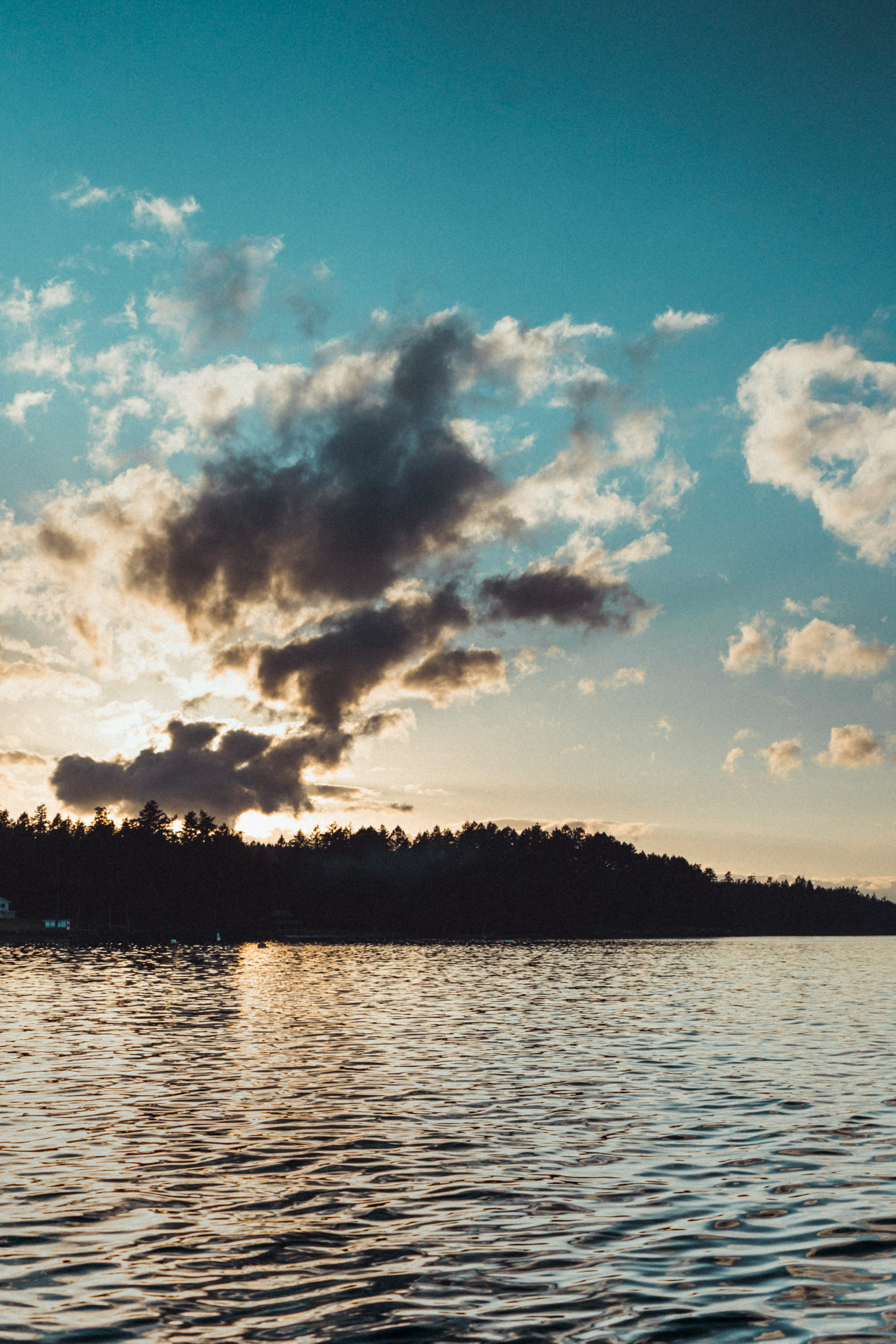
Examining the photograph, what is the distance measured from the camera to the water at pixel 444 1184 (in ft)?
46.2

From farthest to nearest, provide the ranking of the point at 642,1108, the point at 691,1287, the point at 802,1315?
the point at 642,1108 < the point at 691,1287 < the point at 802,1315

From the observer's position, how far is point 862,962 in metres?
178

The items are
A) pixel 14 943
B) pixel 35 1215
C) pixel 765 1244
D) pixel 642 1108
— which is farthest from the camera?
pixel 14 943

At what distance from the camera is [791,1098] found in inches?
1286

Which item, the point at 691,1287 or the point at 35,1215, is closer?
the point at 691,1287

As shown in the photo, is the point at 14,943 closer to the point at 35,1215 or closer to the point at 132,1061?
the point at 132,1061

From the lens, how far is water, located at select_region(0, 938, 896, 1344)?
14.1 meters

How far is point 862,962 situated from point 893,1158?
170270mm

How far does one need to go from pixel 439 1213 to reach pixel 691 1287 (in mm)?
5706

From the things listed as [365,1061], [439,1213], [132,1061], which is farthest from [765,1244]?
[132,1061]

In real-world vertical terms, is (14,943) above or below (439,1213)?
below

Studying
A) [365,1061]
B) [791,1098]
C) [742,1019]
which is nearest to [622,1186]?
[791,1098]

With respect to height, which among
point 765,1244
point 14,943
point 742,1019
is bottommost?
point 14,943

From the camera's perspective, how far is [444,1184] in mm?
21453
